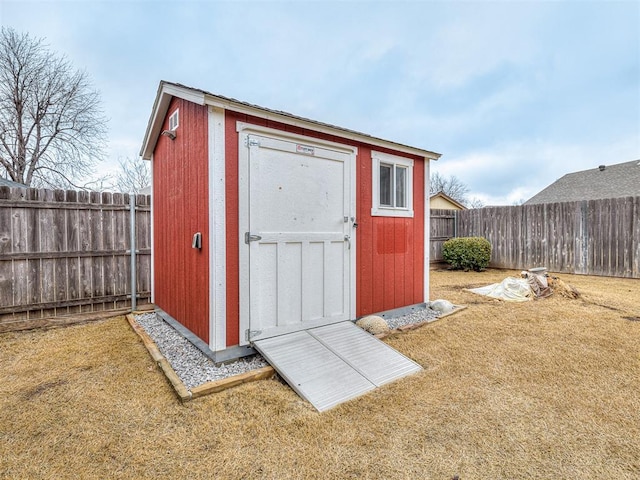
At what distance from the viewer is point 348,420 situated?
81.7 inches

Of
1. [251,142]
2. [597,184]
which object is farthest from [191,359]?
[597,184]

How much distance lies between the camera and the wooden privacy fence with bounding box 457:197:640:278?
736cm

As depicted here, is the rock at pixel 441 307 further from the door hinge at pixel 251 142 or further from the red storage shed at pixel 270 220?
the door hinge at pixel 251 142

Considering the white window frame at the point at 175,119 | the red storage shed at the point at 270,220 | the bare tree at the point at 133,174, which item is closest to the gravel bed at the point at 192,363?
the red storage shed at the point at 270,220

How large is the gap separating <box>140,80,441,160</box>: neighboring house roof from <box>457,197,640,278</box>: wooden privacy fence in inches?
238

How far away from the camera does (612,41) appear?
27.7 ft

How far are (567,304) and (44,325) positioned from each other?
803cm

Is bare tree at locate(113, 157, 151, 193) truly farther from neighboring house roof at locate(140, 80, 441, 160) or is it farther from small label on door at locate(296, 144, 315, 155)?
small label on door at locate(296, 144, 315, 155)

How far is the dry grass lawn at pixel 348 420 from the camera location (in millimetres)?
1642

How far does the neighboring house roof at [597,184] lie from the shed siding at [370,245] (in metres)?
12.7

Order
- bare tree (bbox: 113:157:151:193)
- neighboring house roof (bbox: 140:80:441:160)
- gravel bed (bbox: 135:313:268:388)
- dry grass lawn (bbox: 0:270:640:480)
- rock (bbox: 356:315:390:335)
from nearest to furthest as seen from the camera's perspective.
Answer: dry grass lawn (bbox: 0:270:640:480), gravel bed (bbox: 135:313:268:388), neighboring house roof (bbox: 140:80:441:160), rock (bbox: 356:315:390:335), bare tree (bbox: 113:157:151:193)

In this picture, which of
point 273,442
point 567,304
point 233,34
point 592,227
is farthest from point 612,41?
point 273,442

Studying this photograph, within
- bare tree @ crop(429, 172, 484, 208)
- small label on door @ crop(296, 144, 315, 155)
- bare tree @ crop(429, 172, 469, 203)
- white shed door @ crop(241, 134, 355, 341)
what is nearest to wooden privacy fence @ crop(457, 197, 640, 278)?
white shed door @ crop(241, 134, 355, 341)

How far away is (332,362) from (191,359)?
143cm
